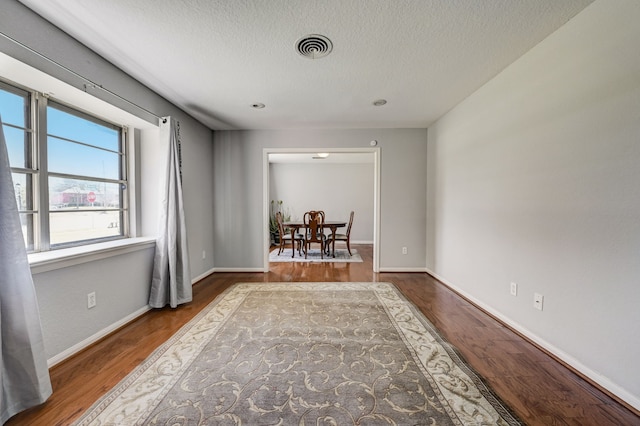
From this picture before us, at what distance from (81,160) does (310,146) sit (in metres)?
2.64

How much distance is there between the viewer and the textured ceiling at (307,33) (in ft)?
4.92

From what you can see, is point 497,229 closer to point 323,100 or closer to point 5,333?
point 323,100

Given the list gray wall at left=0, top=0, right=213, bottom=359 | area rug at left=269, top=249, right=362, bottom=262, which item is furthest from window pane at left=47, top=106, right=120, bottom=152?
area rug at left=269, top=249, right=362, bottom=262

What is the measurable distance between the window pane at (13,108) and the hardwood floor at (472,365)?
5.51ft

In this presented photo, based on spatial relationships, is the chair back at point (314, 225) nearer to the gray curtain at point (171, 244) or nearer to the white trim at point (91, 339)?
the gray curtain at point (171, 244)

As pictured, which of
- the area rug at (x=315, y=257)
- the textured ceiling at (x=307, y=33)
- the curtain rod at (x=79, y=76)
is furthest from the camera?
the area rug at (x=315, y=257)

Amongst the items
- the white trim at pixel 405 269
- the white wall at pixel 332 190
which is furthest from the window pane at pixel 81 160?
the white wall at pixel 332 190

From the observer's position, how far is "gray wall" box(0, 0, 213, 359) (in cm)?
150

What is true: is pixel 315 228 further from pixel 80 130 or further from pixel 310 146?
pixel 80 130

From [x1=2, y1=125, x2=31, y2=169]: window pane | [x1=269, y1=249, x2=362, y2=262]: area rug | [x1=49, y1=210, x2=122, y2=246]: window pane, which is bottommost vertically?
[x1=269, y1=249, x2=362, y2=262]: area rug

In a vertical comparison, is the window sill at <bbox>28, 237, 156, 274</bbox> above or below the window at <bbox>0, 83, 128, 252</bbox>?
below

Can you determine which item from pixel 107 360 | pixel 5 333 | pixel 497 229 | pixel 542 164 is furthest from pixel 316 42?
pixel 107 360

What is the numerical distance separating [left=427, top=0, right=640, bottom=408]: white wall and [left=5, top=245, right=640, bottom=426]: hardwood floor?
16cm

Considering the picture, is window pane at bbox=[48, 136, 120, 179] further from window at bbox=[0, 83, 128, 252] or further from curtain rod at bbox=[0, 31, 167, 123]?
A: curtain rod at bbox=[0, 31, 167, 123]
